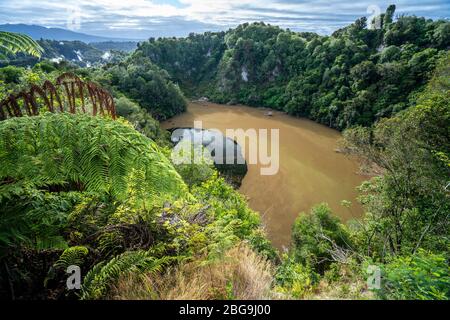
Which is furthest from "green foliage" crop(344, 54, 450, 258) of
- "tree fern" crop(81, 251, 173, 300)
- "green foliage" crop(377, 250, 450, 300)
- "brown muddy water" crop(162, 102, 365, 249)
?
"tree fern" crop(81, 251, 173, 300)

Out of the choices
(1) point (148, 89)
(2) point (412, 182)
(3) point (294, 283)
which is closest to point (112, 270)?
(3) point (294, 283)

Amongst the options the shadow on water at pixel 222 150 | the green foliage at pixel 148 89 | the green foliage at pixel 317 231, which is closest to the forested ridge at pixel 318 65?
the green foliage at pixel 148 89

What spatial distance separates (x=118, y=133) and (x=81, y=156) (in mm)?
303

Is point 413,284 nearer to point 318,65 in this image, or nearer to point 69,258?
point 69,258

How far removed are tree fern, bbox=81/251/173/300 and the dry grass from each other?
0.19ft

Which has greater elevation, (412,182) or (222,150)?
(412,182)

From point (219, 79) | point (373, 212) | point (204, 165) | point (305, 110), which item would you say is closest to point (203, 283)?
point (373, 212)

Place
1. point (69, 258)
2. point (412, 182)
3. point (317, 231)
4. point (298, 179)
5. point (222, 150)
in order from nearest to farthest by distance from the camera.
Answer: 1. point (69, 258)
2. point (412, 182)
3. point (317, 231)
4. point (298, 179)
5. point (222, 150)

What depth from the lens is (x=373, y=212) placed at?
29.5 ft

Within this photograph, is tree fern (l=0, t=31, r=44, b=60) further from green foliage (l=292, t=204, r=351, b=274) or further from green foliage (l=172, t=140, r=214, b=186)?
green foliage (l=292, t=204, r=351, b=274)

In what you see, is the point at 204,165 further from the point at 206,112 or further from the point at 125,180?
the point at 206,112

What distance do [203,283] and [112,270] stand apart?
651 millimetres

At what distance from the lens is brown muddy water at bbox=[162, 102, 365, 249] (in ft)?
54.7

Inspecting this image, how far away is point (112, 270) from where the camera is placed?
6.67 feet
